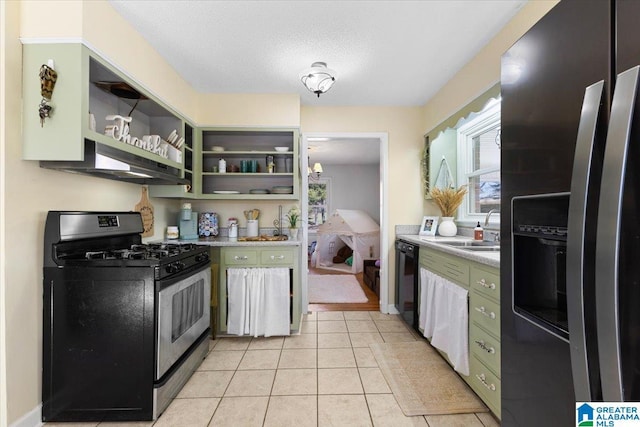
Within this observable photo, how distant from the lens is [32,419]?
1644 millimetres

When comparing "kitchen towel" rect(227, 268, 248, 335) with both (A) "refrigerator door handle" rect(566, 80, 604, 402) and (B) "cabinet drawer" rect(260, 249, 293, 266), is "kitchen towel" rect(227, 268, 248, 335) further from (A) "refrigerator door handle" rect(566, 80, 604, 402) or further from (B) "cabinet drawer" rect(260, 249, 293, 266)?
(A) "refrigerator door handle" rect(566, 80, 604, 402)

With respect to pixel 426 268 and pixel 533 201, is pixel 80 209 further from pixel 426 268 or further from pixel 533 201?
pixel 426 268

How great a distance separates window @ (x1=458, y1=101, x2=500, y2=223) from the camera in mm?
2787

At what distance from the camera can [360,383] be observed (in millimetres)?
2137

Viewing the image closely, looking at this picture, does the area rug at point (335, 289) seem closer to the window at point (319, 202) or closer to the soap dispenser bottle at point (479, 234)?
the soap dispenser bottle at point (479, 234)

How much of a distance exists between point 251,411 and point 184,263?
1053 millimetres

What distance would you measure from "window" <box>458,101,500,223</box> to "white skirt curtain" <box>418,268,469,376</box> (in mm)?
919

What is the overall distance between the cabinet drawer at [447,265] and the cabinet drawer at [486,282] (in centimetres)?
9

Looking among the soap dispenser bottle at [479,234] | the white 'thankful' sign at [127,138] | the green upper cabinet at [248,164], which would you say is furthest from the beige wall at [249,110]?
the soap dispenser bottle at [479,234]

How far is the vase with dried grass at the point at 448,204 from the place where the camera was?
3.13 m

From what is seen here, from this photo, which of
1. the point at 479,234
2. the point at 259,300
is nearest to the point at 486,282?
the point at 479,234

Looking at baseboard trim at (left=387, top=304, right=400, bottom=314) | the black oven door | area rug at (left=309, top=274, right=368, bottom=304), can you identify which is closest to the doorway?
area rug at (left=309, top=274, right=368, bottom=304)

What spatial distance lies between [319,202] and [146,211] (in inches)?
201

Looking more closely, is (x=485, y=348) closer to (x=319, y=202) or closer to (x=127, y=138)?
(x=127, y=138)
